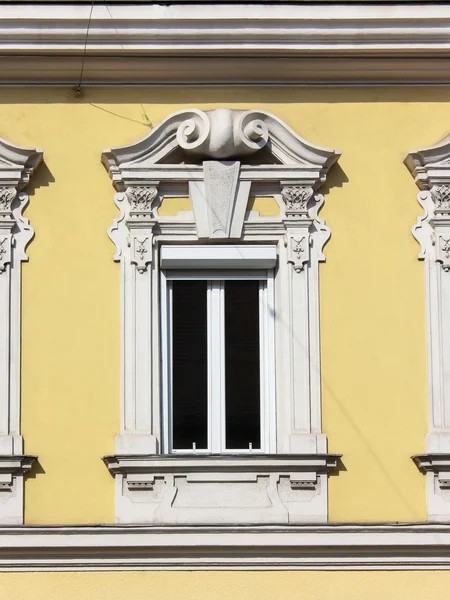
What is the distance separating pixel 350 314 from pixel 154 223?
162 centimetres

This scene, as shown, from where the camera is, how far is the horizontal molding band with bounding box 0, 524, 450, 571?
40.4ft

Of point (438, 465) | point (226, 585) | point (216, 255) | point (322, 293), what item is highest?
point (216, 255)

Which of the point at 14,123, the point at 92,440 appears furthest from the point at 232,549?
the point at 14,123

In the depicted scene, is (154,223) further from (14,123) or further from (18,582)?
(18,582)

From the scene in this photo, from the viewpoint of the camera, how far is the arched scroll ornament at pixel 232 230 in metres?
12.7

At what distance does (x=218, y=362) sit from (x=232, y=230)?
3.30 feet

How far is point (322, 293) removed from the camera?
42.4 ft

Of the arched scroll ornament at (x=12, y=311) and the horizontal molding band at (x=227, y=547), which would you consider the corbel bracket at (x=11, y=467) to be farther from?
the horizontal molding band at (x=227, y=547)

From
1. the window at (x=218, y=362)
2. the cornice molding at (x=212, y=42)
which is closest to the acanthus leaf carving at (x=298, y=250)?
the window at (x=218, y=362)

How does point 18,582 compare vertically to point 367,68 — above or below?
below

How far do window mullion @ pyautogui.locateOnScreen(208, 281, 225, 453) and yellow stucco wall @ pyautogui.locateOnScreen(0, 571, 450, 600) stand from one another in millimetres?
1056

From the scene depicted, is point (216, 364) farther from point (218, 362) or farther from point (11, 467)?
point (11, 467)

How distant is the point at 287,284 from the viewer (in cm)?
1291

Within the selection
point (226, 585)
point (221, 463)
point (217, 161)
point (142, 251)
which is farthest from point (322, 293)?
point (226, 585)
